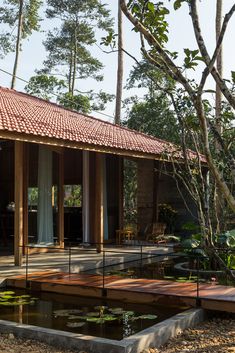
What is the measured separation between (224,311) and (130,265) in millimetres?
4533

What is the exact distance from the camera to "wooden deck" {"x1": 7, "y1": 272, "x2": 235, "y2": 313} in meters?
6.51

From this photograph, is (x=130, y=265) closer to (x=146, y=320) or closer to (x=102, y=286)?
(x=102, y=286)

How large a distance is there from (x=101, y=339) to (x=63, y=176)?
779 centimetres

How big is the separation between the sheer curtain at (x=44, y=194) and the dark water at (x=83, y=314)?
4.26 m

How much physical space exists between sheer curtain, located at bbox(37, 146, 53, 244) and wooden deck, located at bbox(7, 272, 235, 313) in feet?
11.2

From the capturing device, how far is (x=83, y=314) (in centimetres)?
638

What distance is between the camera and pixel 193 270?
957cm

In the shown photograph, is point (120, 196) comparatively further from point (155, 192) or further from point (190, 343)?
point (190, 343)

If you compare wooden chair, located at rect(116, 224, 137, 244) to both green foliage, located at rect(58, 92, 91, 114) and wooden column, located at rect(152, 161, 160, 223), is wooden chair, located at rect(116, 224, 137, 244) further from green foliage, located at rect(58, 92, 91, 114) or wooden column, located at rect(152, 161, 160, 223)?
green foliage, located at rect(58, 92, 91, 114)

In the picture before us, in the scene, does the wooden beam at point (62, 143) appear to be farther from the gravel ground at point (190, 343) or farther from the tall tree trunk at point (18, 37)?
the tall tree trunk at point (18, 37)

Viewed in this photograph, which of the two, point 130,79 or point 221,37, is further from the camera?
point 130,79

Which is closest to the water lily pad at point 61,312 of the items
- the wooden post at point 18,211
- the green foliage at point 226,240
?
the wooden post at point 18,211

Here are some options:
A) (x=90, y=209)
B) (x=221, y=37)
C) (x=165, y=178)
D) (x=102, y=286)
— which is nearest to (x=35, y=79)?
(x=165, y=178)

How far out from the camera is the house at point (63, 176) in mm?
9383
